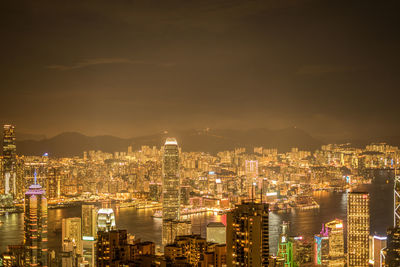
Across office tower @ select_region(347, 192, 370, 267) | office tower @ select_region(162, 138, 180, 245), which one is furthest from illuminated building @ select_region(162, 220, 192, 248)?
office tower @ select_region(162, 138, 180, 245)

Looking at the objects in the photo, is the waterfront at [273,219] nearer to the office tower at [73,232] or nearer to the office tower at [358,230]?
the office tower at [73,232]

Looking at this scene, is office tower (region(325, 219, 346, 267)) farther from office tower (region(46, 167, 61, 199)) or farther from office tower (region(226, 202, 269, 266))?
office tower (region(46, 167, 61, 199))

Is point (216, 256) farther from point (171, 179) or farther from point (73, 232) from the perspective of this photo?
point (171, 179)

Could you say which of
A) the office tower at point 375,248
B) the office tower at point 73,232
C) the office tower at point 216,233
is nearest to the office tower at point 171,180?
the office tower at point 73,232

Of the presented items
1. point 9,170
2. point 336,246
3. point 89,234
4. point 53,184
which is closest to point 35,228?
point 89,234

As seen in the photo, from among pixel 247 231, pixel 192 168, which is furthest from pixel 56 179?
pixel 247 231

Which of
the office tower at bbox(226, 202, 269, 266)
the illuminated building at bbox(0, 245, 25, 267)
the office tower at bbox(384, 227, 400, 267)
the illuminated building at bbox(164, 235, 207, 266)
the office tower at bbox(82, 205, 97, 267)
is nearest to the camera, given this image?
the office tower at bbox(226, 202, 269, 266)
